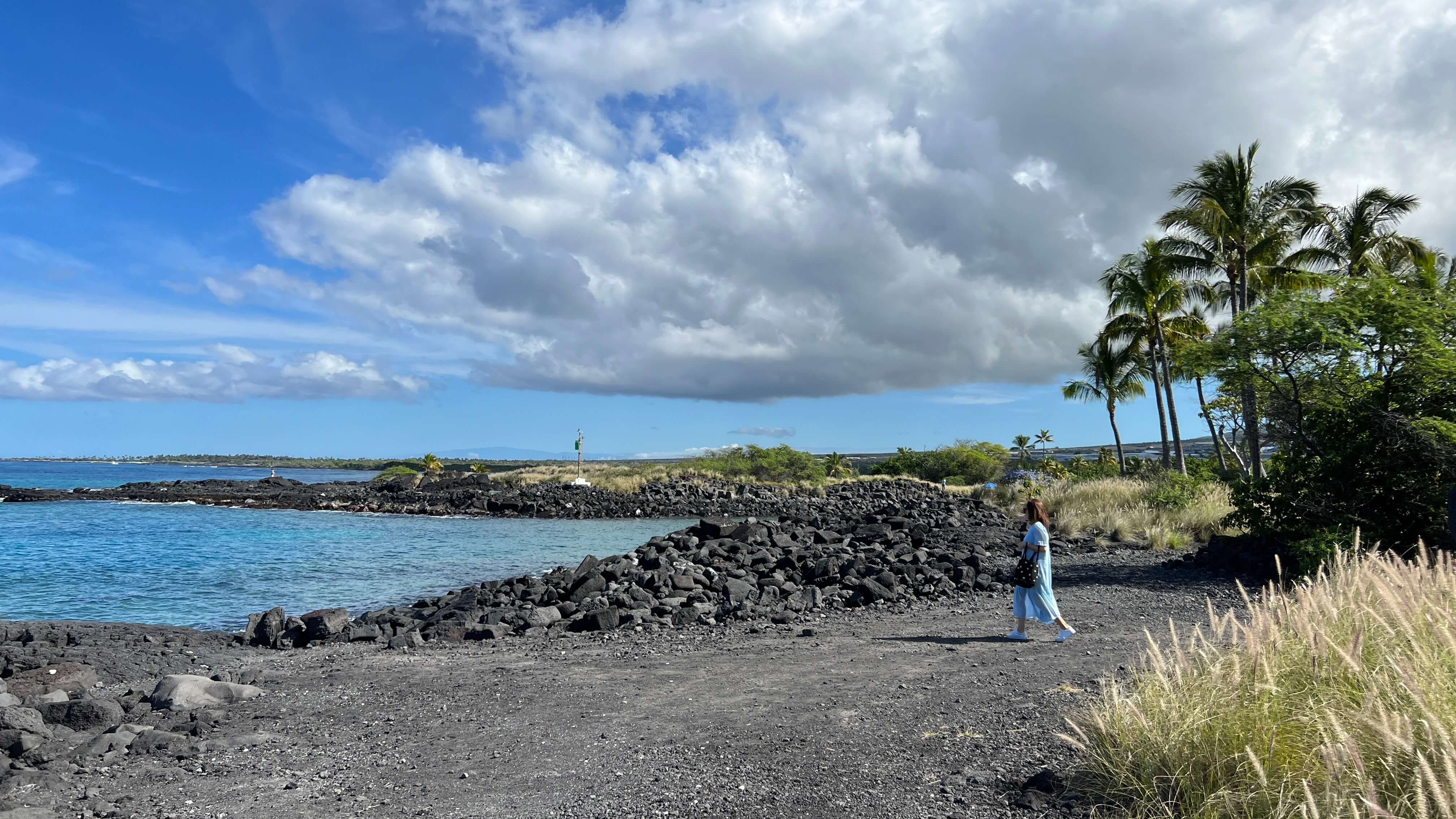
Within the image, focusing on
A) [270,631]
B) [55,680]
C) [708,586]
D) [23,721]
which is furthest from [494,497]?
[23,721]

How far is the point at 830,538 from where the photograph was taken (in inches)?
866

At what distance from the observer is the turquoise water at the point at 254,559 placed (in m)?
16.8

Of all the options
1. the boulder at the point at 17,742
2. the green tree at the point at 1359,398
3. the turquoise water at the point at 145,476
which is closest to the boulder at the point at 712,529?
the green tree at the point at 1359,398

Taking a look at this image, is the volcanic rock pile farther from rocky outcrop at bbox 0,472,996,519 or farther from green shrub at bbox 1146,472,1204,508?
rocky outcrop at bbox 0,472,996,519

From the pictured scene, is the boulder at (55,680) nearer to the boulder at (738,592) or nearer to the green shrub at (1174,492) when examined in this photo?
the boulder at (738,592)

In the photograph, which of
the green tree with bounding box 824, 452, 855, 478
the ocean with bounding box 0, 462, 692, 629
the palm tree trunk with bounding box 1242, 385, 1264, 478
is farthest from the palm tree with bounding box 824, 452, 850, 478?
the palm tree trunk with bounding box 1242, 385, 1264, 478

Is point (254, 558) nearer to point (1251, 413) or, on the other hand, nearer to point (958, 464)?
point (1251, 413)

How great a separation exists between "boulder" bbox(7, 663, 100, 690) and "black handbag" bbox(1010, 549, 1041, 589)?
10.2 meters

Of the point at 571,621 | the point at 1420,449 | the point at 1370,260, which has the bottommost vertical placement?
the point at 571,621

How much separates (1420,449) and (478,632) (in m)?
13.2

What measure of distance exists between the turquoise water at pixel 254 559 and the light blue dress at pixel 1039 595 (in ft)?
39.6

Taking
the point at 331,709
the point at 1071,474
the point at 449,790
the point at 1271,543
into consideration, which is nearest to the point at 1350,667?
the point at 449,790

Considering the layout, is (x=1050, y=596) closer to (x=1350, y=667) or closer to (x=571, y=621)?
(x=1350, y=667)

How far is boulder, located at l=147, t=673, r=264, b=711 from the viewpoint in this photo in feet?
25.1
